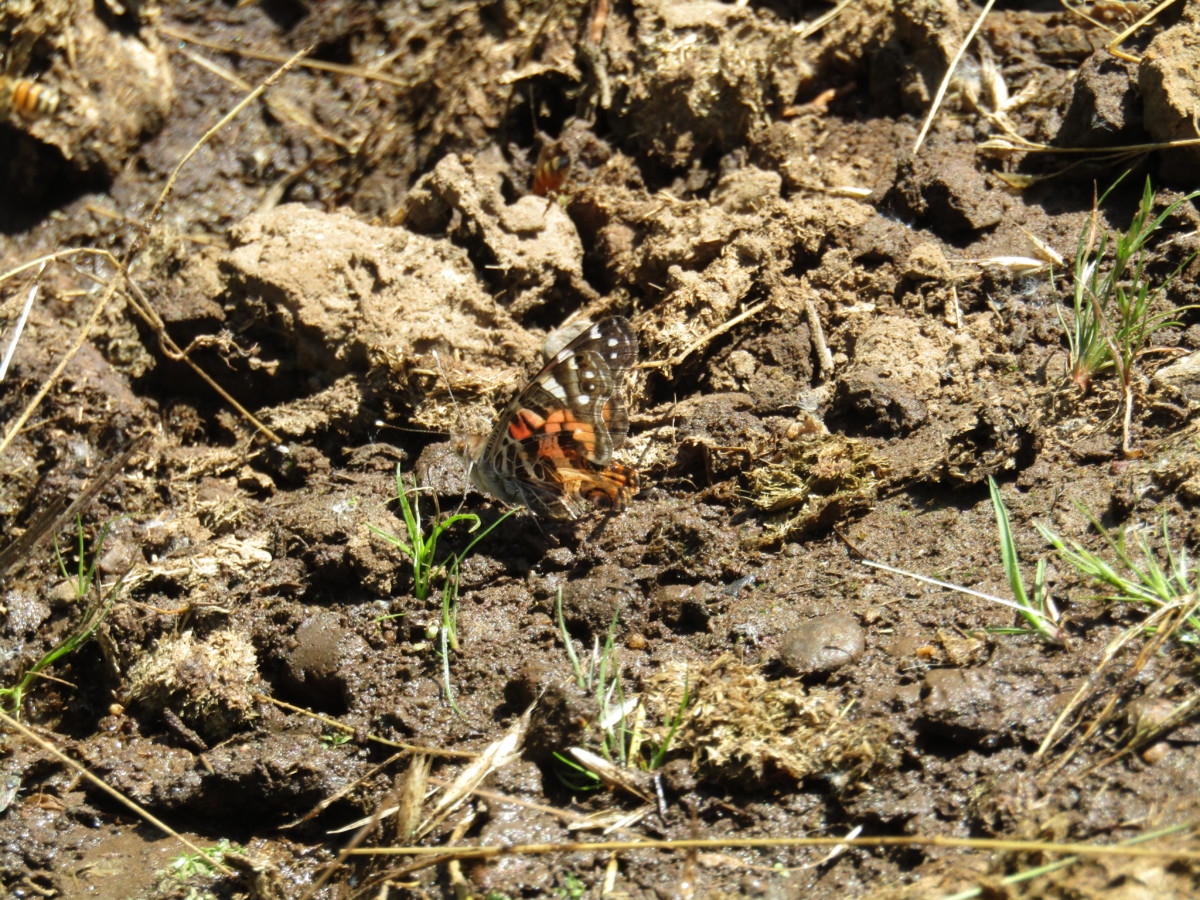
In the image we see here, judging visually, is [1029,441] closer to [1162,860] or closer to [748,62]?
[1162,860]

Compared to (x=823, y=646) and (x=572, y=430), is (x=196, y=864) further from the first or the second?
(x=823, y=646)

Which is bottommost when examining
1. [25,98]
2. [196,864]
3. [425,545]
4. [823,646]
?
[196,864]

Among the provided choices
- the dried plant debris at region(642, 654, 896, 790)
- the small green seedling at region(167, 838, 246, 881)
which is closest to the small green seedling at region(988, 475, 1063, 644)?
the dried plant debris at region(642, 654, 896, 790)

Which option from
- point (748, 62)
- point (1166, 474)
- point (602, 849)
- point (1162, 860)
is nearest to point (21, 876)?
point (602, 849)

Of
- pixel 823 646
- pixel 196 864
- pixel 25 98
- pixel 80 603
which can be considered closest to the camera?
pixel 823 646

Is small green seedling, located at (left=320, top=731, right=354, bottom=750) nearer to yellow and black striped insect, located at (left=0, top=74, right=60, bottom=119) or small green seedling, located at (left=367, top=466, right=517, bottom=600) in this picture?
small green seedling, located at (left=367, top=466, right=517, bottom=600)

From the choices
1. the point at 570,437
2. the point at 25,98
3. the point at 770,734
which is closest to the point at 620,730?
the point at 770,734
